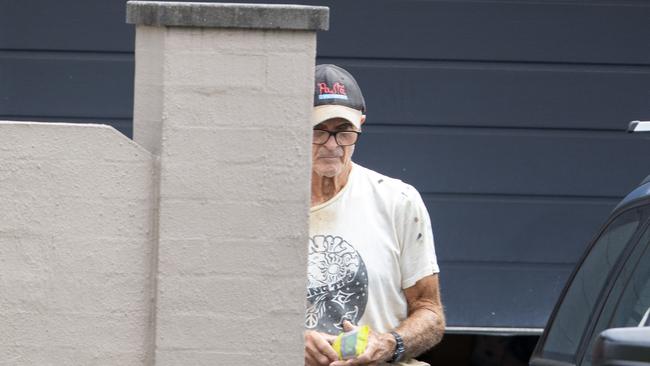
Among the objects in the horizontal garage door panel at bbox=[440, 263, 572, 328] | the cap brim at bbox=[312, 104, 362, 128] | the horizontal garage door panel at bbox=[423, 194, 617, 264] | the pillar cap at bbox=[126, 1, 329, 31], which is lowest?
the horizontal garage door panel at bbox=[440, 263, 572, 328]

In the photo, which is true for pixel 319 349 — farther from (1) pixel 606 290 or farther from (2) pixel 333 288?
(1) pixel 606 290

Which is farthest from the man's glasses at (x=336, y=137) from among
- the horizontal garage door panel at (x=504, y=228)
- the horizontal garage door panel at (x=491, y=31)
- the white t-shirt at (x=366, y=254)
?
the horizontal garage door panel at (x=504, y=228)

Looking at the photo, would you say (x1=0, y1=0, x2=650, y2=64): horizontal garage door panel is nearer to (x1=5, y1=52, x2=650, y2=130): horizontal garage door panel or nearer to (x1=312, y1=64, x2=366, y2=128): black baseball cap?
(x1=5, y1=52, x2=650, y2=130): horizontal garage door panel

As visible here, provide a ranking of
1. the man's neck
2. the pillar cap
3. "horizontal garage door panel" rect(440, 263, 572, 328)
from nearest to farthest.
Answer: the pillar cap
the man's neck
"horizontal garage door panel" rect(440, 263, 572, 328)

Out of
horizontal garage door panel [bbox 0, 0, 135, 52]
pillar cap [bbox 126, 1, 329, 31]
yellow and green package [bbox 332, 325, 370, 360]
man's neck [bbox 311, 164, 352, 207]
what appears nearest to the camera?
pillar cap [bbox 126, 1, 329, 31]

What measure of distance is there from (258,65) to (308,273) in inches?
28.1

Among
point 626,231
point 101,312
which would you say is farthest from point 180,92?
point 626,231

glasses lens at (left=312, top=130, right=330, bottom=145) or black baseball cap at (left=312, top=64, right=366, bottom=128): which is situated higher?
black baseball cap at (left=312, top=64, right=366, bottom=128)

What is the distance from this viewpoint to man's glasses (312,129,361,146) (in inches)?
169

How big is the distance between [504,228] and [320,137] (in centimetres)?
356

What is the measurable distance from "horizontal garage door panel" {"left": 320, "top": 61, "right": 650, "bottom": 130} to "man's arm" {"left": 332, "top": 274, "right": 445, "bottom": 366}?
10.9ft

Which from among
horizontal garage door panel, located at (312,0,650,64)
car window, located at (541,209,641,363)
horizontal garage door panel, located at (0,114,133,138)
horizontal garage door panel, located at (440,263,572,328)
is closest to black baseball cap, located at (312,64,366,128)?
car window, located at (541,209,641,363)

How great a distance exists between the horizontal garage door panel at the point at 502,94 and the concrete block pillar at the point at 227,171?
3.78m

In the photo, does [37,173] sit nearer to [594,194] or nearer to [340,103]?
[340,103]
